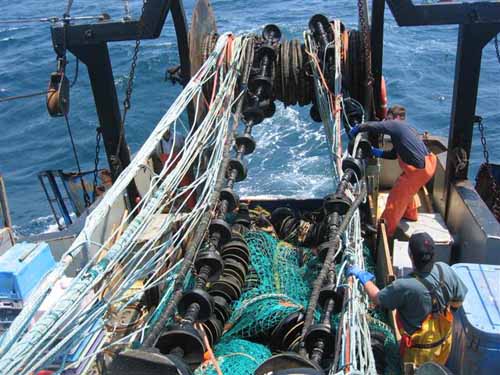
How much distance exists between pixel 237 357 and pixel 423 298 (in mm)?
1560

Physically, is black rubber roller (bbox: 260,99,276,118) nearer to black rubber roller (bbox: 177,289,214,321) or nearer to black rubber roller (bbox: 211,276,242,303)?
black rubber roller (bbox: 211,276,242,303)

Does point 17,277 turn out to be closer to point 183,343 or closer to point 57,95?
point 183,343

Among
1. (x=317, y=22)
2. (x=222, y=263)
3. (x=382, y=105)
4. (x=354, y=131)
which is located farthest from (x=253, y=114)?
(x=222, y=263)

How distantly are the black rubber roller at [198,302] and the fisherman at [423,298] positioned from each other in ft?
3.90

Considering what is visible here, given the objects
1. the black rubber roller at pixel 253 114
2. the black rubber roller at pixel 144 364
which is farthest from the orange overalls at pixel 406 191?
the black rubber roller at pixel 144 364

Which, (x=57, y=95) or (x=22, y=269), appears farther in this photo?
(x=57, y=95)

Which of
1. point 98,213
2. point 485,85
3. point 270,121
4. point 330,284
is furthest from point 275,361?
point 485,85

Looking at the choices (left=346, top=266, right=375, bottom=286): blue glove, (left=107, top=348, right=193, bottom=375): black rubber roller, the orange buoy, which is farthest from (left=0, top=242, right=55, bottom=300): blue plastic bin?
the orange buoy

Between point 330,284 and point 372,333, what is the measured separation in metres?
1.01

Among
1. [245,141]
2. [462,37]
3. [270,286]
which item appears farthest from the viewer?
[462,37]

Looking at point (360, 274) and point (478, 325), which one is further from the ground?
point (360, 274)

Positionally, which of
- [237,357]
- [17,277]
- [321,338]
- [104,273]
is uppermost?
[104,273]

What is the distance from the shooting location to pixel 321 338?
4148 millimetres

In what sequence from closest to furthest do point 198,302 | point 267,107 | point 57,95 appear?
point 198,302 < point 57,95 < point 267,107
